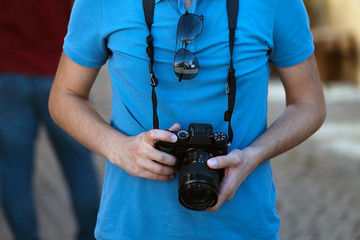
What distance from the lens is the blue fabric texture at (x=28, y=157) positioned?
10.7 ft

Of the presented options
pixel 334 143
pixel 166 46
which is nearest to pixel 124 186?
pixel 166 46

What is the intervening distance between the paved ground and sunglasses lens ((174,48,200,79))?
10.1 ft

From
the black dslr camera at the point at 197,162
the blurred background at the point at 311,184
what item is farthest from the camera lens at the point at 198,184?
the blurred background at the point at 311,184

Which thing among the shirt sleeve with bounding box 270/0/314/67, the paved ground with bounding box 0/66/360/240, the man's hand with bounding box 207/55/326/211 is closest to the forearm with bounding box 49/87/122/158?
the man's hand with bounding box 207/55/326/211

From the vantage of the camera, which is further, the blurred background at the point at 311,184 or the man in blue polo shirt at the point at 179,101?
the blurred background at the point at 311,184

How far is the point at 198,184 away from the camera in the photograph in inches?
57.9

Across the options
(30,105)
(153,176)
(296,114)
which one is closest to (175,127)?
(153,176)

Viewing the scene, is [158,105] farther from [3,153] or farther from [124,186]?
[3,153]

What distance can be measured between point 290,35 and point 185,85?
0.39 m

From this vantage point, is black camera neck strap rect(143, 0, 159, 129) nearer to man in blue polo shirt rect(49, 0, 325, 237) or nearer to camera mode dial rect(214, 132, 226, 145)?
man in blue polo shirt rect(49, 0, 325, 237)

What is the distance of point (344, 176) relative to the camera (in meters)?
5.87

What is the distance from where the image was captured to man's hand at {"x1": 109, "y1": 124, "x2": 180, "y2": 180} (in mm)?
1519

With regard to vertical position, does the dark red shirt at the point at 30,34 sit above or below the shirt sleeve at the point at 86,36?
below

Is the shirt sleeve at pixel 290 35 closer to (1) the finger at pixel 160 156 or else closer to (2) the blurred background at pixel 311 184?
(1) the finger at pixel 160 156
